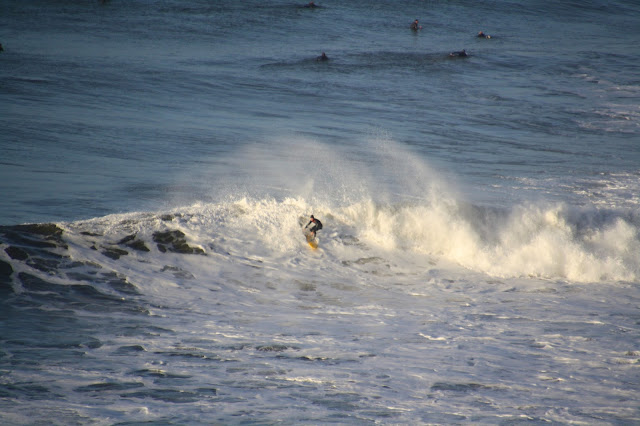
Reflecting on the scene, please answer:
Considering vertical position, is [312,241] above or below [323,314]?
above

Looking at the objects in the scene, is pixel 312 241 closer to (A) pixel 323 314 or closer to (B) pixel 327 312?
(B) pixel 327 312

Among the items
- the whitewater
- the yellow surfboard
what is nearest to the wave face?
the whitewater

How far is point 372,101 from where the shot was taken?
2659cm

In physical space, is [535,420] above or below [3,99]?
below

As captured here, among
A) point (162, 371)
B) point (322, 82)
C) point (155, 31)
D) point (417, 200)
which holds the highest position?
point (155, 31)

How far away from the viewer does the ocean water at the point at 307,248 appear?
22.6ft

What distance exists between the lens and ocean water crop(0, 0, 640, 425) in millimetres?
6902

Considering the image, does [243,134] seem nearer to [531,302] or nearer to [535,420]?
[531,302]

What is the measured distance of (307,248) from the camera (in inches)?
494

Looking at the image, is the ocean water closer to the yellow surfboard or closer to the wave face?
the wave face

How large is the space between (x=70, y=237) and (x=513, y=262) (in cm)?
902

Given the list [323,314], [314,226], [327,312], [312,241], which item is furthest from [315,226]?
[323,314]

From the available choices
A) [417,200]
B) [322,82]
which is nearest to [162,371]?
[417,200]

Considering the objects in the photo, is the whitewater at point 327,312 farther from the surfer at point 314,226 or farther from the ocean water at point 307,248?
the surfer at point 314,226
